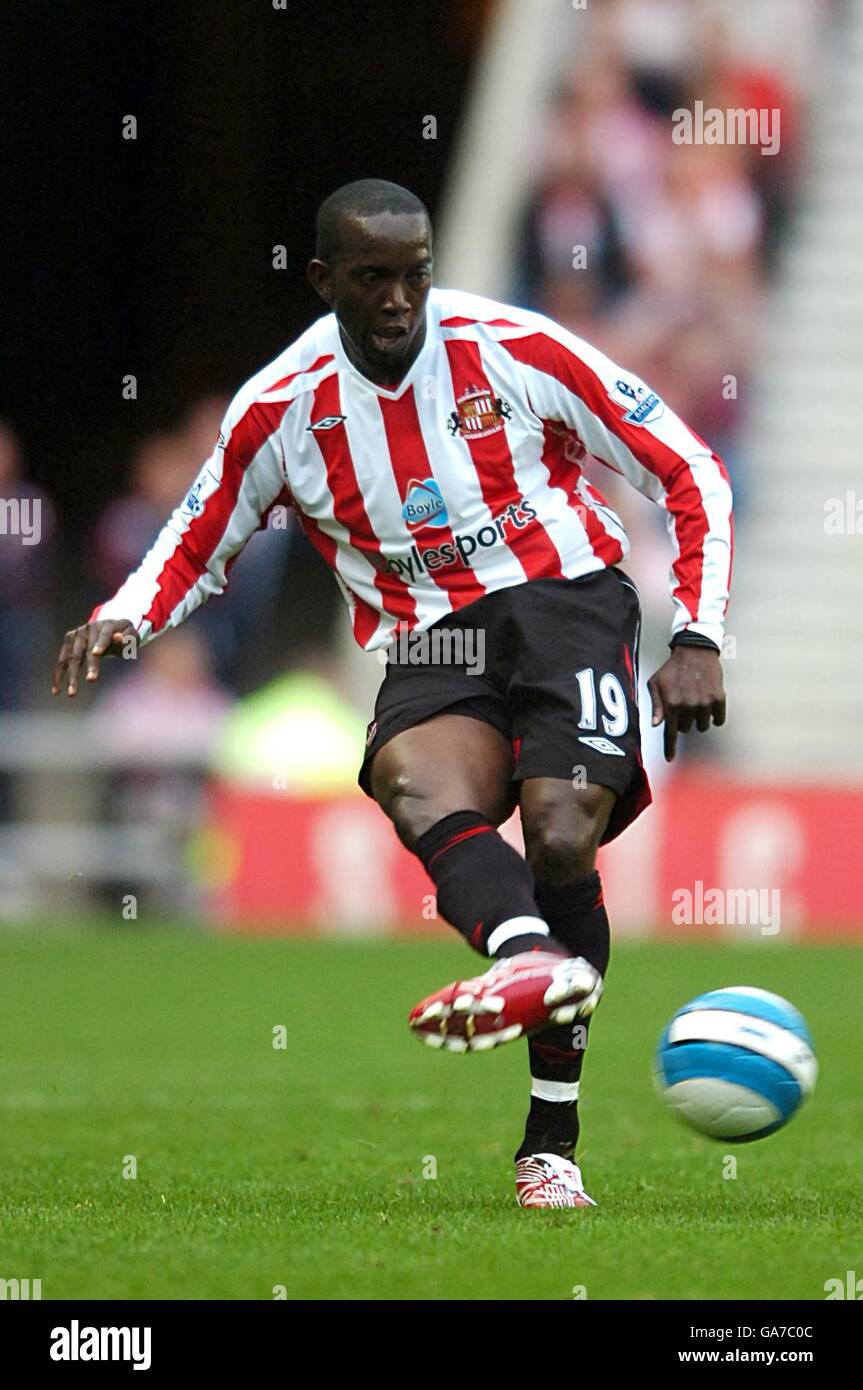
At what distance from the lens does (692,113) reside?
59.4 feet

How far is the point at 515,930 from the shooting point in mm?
5035

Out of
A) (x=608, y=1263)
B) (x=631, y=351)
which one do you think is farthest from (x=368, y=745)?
(x=631, y=351)

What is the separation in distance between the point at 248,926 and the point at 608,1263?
10617 millimetres

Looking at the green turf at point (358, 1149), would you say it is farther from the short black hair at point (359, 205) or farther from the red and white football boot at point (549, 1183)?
the short black hair at point (359, 205)

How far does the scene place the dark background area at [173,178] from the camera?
20312 millimetres

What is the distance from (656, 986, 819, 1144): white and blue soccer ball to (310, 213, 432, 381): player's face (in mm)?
1707

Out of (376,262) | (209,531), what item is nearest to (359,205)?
(376,262)

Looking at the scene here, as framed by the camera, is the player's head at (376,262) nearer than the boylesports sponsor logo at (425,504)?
Yes

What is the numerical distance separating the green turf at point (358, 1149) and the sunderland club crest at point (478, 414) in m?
1.82

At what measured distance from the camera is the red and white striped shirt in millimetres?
5605

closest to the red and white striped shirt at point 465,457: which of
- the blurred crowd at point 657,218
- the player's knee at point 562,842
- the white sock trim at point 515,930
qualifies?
the player's knee at point 562,842

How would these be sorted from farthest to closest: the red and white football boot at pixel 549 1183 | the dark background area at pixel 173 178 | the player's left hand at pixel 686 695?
the dark background area at pixel 173 178, the red and white football boot at pixel 549 1183, the player's left hand at pixel 686 695

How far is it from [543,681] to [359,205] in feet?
3.78

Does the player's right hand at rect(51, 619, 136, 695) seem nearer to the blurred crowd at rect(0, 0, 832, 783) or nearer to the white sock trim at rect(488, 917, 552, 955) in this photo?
the white sock trim at rect(488, 917, 552, 955)
